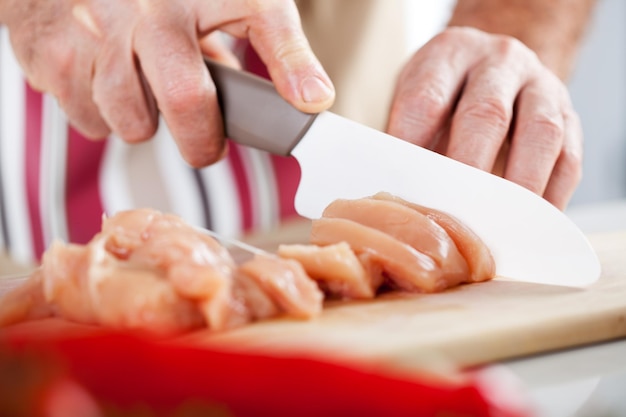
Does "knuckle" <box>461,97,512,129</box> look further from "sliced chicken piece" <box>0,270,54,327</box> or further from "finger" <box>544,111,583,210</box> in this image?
"sliced chicken piece" <box>0,270,54,327</box>

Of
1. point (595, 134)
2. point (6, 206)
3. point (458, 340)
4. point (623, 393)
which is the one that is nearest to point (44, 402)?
point (458, 340)

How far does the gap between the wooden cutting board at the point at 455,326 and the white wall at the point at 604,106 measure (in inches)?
222

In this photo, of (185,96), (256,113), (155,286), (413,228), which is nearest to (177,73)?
(185,96)

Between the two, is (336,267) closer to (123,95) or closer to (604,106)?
(123,95)

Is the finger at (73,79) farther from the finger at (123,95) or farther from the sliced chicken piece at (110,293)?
the sliced chicken piece at (110,293)

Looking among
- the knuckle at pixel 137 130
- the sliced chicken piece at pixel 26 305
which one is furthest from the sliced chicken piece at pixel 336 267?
the knuckle at pixel 137 130

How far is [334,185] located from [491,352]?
67cm

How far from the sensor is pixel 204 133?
2.06m

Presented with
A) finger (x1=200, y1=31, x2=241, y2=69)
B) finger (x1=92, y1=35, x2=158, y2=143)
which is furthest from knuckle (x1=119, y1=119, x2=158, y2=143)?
finger (x1=200, y1=31, x2=241, y2=69)

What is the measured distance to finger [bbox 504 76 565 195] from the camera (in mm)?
2027

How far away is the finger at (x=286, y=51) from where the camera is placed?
1839mm

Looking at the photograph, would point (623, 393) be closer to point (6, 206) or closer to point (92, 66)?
point (92, 66)

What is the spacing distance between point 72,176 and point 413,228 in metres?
1.72

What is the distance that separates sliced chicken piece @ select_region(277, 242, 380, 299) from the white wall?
578 centimetres
